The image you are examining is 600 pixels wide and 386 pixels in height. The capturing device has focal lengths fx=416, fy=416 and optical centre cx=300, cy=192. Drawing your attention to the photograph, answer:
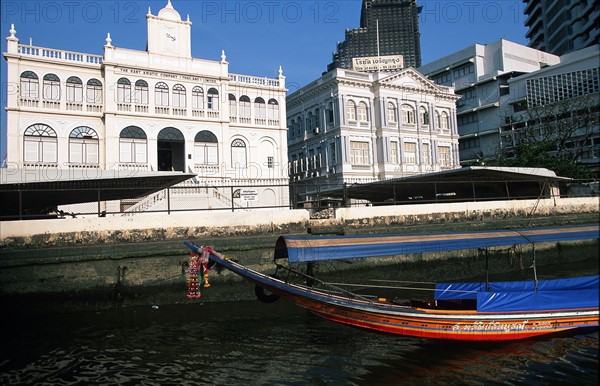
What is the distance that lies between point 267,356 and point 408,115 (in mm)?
36564

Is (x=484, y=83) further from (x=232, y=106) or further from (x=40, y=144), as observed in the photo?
(x=40, y=144)

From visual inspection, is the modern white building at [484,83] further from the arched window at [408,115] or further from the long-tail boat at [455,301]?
the long-tail boat at [455,301]

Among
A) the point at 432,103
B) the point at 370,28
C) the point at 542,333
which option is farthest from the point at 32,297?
the point at 370,28

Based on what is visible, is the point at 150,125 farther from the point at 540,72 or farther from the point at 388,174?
the point at 540,72

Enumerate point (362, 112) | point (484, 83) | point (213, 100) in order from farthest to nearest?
point (484, 83) < point (362, 112) < point (213, 100)

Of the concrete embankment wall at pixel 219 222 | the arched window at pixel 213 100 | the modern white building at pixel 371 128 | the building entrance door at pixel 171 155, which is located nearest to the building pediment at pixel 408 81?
the modern white building at pixel 371 128

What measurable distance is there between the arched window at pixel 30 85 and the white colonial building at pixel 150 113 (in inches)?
2.2

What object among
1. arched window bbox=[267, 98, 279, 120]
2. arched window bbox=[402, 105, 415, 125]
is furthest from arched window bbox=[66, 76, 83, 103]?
arched window bbox=[402, 105, 415, 125]

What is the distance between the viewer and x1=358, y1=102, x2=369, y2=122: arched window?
3966 cm

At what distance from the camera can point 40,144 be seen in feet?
85.3

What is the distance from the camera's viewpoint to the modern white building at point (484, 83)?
2099 inches

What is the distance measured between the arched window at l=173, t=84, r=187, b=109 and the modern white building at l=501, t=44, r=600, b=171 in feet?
107

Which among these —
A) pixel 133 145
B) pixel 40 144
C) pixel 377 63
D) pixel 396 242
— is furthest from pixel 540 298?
pixel 377 63

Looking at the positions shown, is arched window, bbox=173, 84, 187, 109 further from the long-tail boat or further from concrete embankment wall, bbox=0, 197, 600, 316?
the long-tail boat
